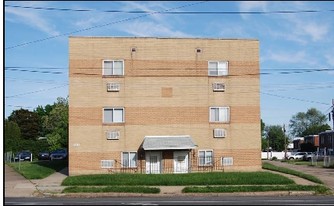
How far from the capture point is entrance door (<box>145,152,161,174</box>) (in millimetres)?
33656

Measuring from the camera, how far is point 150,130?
109ft

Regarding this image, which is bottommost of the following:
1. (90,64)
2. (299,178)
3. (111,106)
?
(299,178)

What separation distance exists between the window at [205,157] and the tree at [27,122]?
3079cm

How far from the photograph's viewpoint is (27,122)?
136 inches

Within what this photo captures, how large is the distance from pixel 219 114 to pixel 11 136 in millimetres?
31171

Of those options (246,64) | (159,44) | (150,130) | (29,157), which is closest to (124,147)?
(150,130)

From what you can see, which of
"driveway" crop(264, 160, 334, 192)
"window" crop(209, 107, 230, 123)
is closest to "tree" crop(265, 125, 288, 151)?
"driveway" crop(264, 160, 334, 192)

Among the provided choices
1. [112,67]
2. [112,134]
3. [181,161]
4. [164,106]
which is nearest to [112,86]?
[112,67]

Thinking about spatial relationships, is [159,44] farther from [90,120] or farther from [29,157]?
[29,157]

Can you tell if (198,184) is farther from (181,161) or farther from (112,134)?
(112,134)

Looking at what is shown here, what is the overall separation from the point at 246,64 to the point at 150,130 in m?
8.01

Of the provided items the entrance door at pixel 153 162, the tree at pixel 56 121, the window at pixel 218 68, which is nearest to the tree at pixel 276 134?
the tree at pixel 56 121

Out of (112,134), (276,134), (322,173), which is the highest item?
(276,134)

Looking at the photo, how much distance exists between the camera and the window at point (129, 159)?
33406mm
